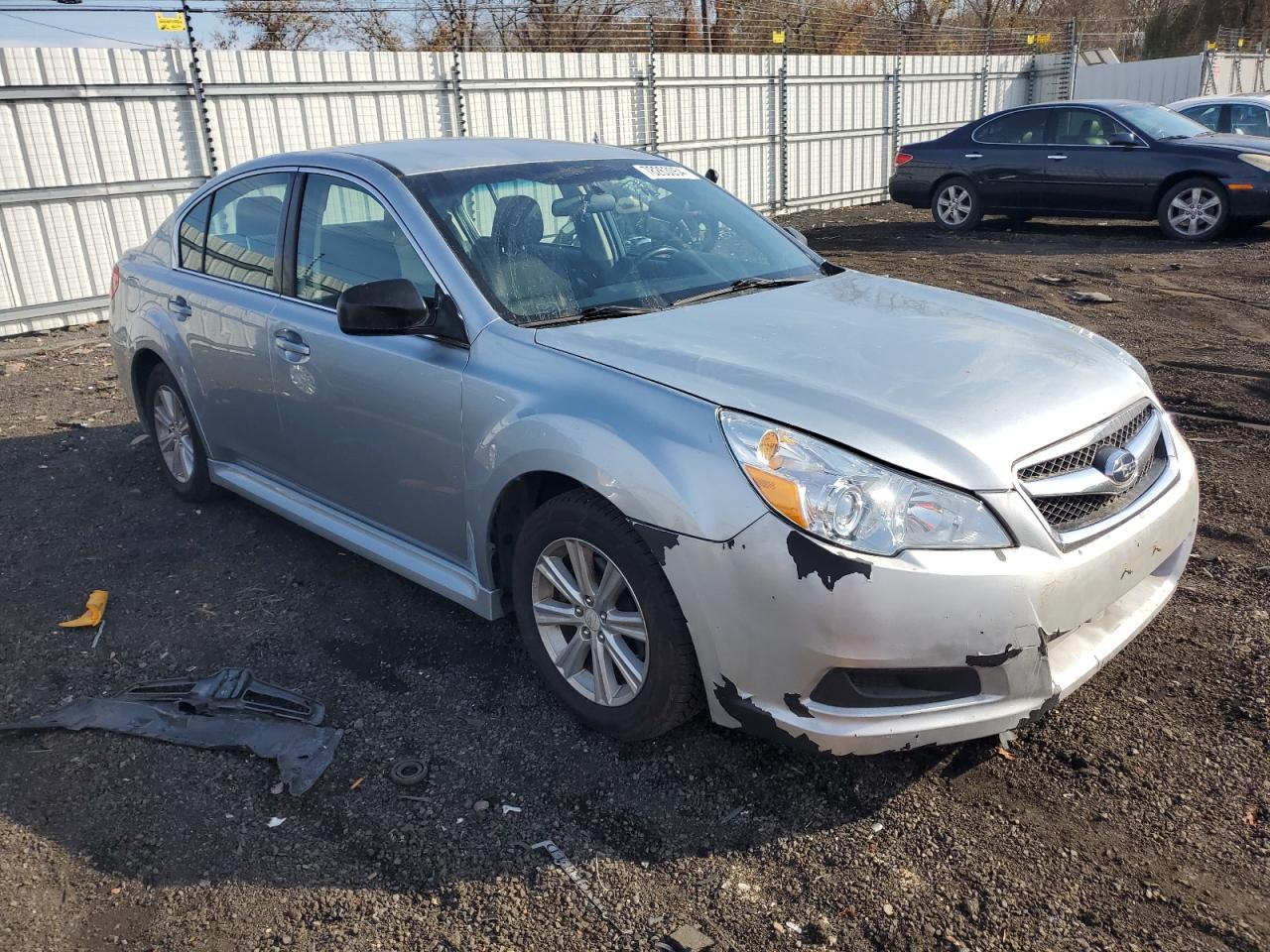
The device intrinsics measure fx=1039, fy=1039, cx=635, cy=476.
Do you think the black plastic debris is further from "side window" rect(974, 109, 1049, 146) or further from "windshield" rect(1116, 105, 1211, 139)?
"side window" rect(974, 109, 1049, 146)

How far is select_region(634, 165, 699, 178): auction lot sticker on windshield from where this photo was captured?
4359mm

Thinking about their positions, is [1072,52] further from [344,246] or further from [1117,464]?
[1117,464]

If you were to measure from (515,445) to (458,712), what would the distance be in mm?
955

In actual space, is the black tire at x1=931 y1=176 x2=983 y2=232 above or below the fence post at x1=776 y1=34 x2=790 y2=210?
below

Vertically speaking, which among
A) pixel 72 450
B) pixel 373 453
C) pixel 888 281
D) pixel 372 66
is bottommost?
pixel 72 450

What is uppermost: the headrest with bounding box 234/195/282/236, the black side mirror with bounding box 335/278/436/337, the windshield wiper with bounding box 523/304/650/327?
the headrest with bounding box 234/195/282/236

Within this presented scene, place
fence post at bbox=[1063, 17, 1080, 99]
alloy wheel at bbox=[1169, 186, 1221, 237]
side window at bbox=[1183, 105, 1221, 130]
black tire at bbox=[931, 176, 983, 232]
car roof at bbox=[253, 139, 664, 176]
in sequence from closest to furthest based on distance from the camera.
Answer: car roof at bbox=[253, 139, 664, 176], alloy wheel at bbox=[1169, 186, 1221, 237], black tire at bbox=[931, 176, 983, 232], side window at bbox=[1183, 105, 1221, 130], fence post at bbox=[1063, 17, 1080, 99]

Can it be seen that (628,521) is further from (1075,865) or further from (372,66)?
(372,66)

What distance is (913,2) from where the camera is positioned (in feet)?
125

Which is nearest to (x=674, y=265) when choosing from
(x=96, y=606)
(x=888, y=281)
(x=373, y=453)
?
(x=888, y=281)

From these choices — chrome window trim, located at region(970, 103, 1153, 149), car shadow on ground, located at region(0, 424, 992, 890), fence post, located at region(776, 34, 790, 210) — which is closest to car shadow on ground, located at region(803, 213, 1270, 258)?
chrome window trim, located at region(970, 103, 1153, 149)

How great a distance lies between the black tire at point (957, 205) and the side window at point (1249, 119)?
4.07m

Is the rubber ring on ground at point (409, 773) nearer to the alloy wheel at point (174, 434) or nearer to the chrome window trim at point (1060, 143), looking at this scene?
the alloy wheel at point (174, 434)

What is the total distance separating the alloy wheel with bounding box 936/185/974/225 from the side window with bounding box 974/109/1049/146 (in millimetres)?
702
